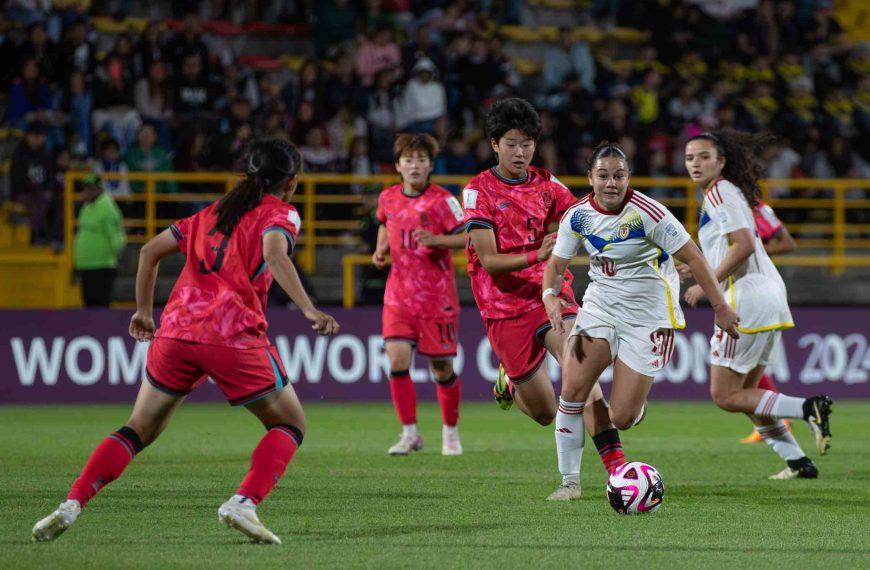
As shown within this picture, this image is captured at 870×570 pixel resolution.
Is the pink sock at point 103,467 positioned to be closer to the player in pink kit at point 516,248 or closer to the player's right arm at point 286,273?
the player's right arm at point 286,273

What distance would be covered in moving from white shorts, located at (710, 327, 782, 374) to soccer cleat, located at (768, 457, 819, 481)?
0.71 meters

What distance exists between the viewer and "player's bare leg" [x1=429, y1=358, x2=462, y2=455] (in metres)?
11.3

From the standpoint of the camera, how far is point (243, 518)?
6.39 m

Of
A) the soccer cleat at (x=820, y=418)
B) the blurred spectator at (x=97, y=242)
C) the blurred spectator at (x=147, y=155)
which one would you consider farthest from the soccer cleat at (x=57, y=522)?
the blurred spectator at (x=147, y=155)

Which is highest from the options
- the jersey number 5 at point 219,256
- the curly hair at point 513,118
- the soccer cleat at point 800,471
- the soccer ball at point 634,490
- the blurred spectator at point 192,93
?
the blurred spectator at point 192,93

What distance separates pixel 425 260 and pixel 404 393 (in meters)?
1.07

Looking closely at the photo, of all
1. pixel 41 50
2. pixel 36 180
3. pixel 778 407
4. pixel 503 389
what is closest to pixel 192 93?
pixel 41 50

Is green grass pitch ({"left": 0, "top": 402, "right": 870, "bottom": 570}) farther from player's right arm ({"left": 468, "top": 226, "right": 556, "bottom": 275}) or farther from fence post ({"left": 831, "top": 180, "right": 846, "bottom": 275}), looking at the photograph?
fence post ({"left": 831, "top": 180, "right": 846, "bottom": 275})

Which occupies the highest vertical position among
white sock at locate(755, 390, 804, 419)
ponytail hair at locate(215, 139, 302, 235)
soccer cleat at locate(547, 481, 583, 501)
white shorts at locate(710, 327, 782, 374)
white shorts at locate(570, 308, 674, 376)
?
ponytail hair at locate(215, 139, 302, 235)

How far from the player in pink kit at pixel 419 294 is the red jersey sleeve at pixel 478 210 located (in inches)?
96.9

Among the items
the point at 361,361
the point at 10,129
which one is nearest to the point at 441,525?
the point at 361,361

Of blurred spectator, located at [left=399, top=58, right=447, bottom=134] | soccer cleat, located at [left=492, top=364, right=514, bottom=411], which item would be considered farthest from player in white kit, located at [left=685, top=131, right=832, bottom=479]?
blurred spectator, located at [left=399, top=58, right=447, bottom=134]

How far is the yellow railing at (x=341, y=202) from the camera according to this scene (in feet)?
58.7

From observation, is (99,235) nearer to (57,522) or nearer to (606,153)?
(606,153)
